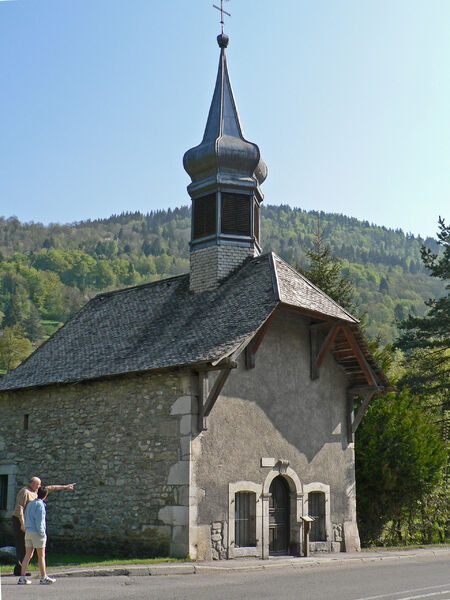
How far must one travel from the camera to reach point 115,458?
60.8 ft

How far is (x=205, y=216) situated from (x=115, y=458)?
783 centimetres

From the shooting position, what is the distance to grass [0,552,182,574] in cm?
1496

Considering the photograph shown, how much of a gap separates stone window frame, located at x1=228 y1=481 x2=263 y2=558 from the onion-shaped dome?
29.9 ft

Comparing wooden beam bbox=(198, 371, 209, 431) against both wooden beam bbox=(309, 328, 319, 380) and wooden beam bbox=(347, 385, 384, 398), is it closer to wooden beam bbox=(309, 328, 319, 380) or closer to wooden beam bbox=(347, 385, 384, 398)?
wooden beam bbox=(309, 328, 319, 380)

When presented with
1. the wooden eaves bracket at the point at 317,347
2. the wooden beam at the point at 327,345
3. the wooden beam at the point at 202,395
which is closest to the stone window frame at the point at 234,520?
the wooden beam at the point at 202,395

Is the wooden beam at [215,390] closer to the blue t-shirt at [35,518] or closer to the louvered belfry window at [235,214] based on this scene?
the blue t-shirt at [35,518]

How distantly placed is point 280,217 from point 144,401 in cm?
16375

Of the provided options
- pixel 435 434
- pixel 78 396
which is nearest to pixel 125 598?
pixel 78 396

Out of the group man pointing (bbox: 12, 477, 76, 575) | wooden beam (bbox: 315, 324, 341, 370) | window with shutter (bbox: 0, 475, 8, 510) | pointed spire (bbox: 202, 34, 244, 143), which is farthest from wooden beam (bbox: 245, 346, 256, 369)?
window with shutter (bbox: 0, 475, 8, 510)

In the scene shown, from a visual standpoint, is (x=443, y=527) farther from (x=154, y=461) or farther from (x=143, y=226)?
(x=143, y=226)

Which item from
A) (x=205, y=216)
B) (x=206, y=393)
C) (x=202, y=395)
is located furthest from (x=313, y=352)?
(x=205, y=216)

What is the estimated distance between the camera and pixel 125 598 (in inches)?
414

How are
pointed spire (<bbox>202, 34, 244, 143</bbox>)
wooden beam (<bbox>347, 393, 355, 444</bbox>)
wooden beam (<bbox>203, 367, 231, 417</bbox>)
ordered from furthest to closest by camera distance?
pointed spire (<bbox>202, 34, 244, 143</bbox>) → wooden beam (<bbox>347, 393, 355, 444</bbox>) → wooden beam (<bbox>203, 367, 231, 417</bbox>)

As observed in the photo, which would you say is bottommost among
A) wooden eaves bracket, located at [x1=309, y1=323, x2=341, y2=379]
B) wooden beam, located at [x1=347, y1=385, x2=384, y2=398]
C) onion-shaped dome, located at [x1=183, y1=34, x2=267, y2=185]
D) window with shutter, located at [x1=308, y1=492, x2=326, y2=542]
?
window with shutter, located at [x1=308, y1=492, x2=326, y2=542]
